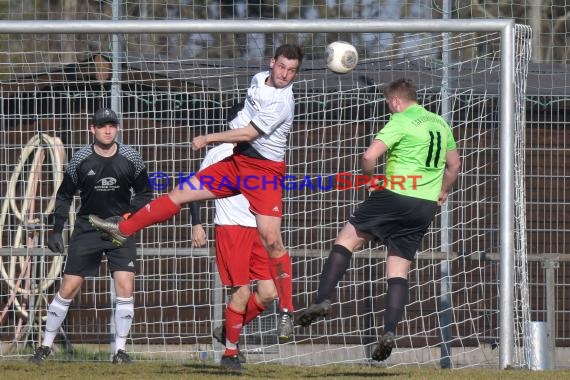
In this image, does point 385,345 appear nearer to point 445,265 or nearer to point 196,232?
point 196,232

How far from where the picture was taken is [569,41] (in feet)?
57.0

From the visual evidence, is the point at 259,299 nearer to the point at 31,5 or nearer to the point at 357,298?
the point at 357,298

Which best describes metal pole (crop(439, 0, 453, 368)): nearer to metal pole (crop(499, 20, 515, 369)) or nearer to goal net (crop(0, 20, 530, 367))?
goal net (crop(0, 20, 530, 367))

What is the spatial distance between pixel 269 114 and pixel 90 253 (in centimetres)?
232

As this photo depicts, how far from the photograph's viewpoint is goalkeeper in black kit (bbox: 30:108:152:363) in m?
9.12

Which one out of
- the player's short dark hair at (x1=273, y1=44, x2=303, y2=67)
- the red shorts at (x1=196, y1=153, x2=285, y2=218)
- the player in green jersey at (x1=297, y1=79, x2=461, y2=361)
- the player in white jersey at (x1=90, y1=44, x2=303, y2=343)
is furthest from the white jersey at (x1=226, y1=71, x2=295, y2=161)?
the player in green jersey at (x1=297, y1=79, x2=461, y2=361)

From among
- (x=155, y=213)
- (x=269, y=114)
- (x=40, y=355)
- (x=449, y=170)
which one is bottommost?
A: (x=40, y=355)

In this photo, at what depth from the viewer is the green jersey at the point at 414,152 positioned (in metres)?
7.62

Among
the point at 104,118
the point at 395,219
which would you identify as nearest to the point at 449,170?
the point at 395,219

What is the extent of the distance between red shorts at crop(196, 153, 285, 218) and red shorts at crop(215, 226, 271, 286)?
2.77 ft

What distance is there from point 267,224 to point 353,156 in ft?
10.4

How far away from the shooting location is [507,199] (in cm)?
923

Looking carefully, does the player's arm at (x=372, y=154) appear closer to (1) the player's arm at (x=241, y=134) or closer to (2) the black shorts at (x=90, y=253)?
(1) the player's arm at (x=241, y=134)

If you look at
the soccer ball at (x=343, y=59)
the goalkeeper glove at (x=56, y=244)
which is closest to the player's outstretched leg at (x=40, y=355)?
the goalkeeper glove at (x=56, y=244)
